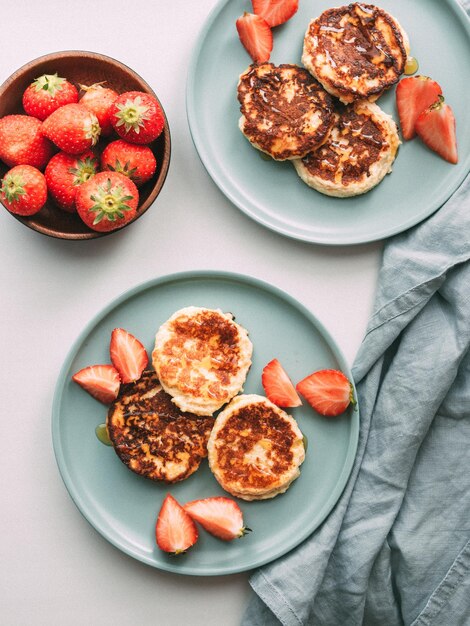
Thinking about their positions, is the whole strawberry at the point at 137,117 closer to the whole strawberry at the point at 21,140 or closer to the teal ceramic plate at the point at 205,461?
the whole strawberry at the point at 21,140

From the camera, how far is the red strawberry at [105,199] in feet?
7.13

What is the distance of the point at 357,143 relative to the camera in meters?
2.43

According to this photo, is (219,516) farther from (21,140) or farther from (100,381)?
(21,140)

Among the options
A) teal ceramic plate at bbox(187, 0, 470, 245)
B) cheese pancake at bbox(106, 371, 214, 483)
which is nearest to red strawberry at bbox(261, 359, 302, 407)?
cheese pancake at bbox(106, 371, 214, 483)

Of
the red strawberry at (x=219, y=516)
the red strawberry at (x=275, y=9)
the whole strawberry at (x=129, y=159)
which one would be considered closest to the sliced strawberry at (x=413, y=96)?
the red strawberry at (x=275, y=9)

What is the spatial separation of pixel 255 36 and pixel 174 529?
170 cm

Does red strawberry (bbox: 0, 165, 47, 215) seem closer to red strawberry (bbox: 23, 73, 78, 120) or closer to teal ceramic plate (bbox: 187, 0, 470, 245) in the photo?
red strawberry (bbox: 23, 73, 78, 120)

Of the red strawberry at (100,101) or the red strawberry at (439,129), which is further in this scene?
the red strawberry at (439,129)

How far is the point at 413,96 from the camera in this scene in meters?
2.41

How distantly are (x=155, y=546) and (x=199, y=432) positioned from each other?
0.43m

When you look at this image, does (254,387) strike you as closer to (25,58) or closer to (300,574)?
(300,574)

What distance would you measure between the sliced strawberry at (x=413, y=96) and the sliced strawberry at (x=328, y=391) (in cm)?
90

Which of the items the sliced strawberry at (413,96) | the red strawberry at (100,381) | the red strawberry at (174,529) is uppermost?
the sliced strawberry at (413,96)

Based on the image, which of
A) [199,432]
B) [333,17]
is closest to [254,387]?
[199,432]
